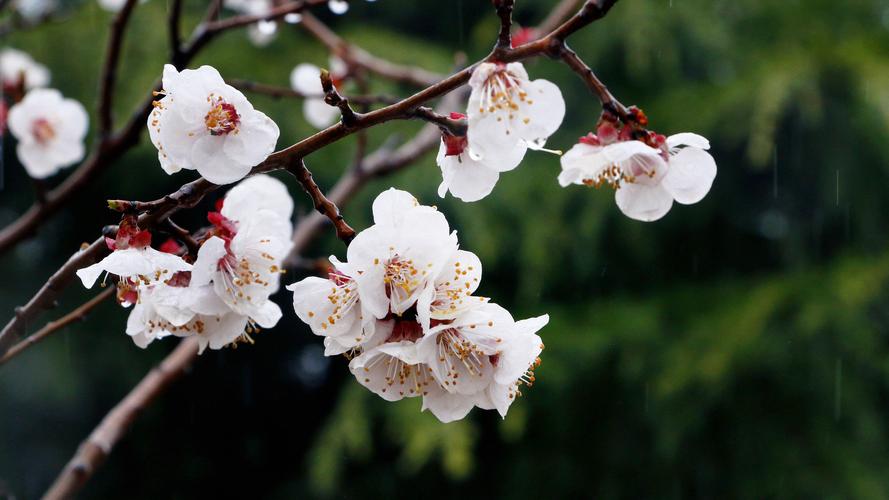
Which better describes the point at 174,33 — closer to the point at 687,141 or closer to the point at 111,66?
the point at 111,66

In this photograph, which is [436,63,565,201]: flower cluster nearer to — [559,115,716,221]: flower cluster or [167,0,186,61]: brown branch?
[559,115,716,221]: flower cluster

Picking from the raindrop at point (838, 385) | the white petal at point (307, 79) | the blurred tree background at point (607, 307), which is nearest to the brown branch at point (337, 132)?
the white petal at point (307, 79)

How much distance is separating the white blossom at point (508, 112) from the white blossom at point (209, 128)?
5.8 inches

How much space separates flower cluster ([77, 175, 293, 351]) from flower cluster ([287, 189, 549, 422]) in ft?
0.21

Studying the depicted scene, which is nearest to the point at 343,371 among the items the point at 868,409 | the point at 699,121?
the point at 699,121

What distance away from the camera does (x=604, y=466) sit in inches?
122

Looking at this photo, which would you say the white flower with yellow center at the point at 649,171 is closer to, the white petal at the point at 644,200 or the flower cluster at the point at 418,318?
the white petal at the point at 644,200

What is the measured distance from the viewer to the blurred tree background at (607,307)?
9.04 ft

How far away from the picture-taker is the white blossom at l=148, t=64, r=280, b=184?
578 mm

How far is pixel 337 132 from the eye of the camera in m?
0.54

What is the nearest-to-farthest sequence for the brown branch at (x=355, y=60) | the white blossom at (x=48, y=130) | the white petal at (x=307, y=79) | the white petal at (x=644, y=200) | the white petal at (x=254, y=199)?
the white petal at (x=644, y=200)
the white petal at (x=254, y=199)
the white blossom at (x=48, y=130)
the brown branch at (x=355, y=60)
the white petal at (x=307, y=79)

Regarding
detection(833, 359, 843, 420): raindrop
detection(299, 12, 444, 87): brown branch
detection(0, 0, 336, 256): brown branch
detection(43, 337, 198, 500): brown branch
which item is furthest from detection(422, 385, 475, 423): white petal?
detection(833, 359, 843, 420): raindrop

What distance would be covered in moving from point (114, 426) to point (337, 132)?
1.98 feet

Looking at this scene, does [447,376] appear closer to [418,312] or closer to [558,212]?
[418,312]
